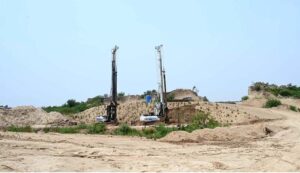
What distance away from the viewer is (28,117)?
36125mm

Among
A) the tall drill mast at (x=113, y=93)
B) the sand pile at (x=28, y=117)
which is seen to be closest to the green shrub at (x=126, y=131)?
the tall drill mast at (x=113, y=93)

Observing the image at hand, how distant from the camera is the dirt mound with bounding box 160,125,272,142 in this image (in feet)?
66.1

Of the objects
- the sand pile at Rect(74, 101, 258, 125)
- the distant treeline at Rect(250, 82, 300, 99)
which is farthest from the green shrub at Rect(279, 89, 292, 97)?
the sand pile at Rect(74, 101, 258, 125)

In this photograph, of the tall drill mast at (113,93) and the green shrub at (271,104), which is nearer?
the tall drill mast at (113,93)

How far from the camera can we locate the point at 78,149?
15203mm

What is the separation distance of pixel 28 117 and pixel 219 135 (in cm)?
1982

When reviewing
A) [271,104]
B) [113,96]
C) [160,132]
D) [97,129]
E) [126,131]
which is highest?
[271,104]

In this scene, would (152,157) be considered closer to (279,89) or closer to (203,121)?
(203,121)

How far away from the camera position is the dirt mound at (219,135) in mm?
20141

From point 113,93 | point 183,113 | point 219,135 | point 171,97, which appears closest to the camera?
point 219,135

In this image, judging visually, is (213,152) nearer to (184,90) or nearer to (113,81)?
(113,81)

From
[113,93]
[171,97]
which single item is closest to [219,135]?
[113,93]

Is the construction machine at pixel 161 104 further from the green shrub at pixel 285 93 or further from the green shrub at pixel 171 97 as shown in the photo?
the green shrub at pixel 285 93

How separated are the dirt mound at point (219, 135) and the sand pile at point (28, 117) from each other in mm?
14963
